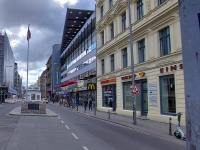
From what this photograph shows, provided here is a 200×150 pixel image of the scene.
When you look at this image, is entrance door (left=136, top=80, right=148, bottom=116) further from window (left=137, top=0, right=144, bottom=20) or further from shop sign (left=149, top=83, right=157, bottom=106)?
window (left=137, top=0, right=144, bottom=20)

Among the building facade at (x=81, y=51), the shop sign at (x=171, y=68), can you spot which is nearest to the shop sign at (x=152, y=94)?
the shop sign at (x=171, y=68)

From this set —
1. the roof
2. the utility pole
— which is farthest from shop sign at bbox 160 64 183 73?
the roof

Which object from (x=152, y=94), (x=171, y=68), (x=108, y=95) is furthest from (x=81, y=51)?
(x=171, y=68)

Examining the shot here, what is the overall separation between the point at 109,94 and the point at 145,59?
31.3ft

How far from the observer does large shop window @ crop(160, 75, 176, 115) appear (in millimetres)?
17031

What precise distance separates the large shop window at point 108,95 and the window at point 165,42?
10.8 m

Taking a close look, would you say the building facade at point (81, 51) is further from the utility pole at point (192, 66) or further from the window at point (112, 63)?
the utility pole at point (192, 66)

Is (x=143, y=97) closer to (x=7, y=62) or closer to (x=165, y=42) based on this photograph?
(x=165, y=42)

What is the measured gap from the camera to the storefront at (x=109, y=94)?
2782 cm

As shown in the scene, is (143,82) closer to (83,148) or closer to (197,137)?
(83,148)

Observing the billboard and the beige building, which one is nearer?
the beige building

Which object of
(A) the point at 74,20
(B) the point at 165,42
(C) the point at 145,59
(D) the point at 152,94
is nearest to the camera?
(B) the point at 165,42

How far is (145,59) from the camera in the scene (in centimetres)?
2077

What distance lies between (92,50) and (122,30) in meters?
17.0
